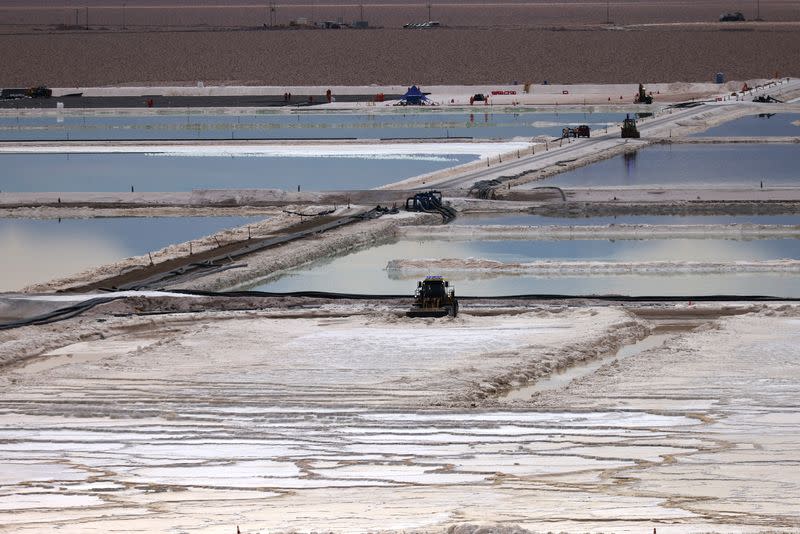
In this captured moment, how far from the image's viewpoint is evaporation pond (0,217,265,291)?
31.0 metres

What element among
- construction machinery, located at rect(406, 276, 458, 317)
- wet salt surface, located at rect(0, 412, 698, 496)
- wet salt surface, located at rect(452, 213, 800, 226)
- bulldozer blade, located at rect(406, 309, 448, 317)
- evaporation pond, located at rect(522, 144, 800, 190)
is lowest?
wet salt surface, located at rect(0, 412, 698, 496)

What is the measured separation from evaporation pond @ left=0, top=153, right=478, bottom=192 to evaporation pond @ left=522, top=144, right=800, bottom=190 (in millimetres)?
5102

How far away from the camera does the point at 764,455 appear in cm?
1598

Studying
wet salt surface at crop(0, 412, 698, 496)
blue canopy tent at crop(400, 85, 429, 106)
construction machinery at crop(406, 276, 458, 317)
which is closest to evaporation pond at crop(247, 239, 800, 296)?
construction machinery at crop(406, 276, 458, 317)

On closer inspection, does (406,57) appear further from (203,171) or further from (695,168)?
(695,168)

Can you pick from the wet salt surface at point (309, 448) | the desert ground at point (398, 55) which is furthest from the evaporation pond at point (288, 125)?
the wet salt surface at point (309, 448)

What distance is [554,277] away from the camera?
97.6 feet

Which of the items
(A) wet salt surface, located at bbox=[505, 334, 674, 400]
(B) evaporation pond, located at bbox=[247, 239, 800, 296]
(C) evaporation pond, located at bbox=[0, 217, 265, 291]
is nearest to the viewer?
(A) wet salt surface, located at bbox=[505, 334, 674, 400]

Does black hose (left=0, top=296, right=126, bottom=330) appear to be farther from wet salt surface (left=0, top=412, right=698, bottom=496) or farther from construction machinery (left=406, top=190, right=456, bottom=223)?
construction machinery (left=406, top=190, right=456, bottom=223)

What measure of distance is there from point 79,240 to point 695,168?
21.3 meters

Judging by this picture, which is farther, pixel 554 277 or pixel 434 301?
pixel 554 277

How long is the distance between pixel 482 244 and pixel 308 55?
88.3 m

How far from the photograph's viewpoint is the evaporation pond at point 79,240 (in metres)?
31.0

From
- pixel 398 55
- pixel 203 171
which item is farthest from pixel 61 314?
pixel 398 55
